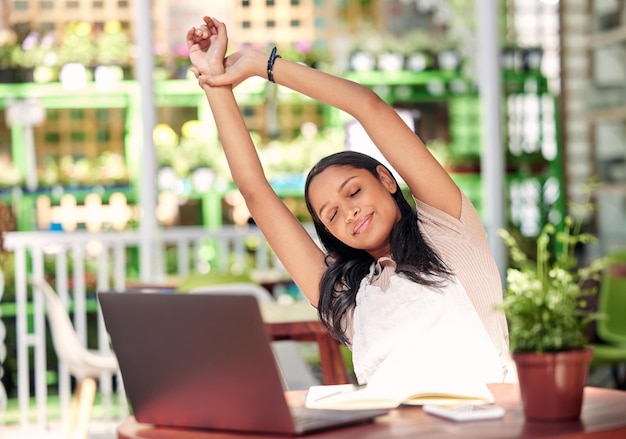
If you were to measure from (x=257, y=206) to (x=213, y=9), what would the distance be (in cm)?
720

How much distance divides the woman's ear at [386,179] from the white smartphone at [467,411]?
19.6 inches

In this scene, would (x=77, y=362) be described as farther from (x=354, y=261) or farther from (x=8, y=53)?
(x=8, y=53)

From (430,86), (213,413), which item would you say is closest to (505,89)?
(430,86)

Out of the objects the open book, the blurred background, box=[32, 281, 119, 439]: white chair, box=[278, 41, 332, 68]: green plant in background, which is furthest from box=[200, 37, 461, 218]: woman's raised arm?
box=[278, 41, 332, 68]: green plant in background

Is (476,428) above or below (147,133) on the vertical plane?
below

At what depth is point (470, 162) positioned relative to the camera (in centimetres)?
750

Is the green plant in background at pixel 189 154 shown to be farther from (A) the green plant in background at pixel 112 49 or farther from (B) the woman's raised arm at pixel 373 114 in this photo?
(B) the woman's raised arm at pixel 373 114

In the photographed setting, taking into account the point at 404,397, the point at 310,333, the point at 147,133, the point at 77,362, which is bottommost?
the point at 77,362

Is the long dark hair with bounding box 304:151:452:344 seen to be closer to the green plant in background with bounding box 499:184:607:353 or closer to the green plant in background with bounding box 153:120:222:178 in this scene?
the green plant in background with bounding box 499:184:607:353

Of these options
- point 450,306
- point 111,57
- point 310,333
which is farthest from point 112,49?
point 450,306

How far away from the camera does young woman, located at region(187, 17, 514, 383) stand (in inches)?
63.7

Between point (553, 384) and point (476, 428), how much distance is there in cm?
10

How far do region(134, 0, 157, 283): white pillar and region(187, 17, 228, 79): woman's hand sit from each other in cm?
357

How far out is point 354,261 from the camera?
1.83 metres
